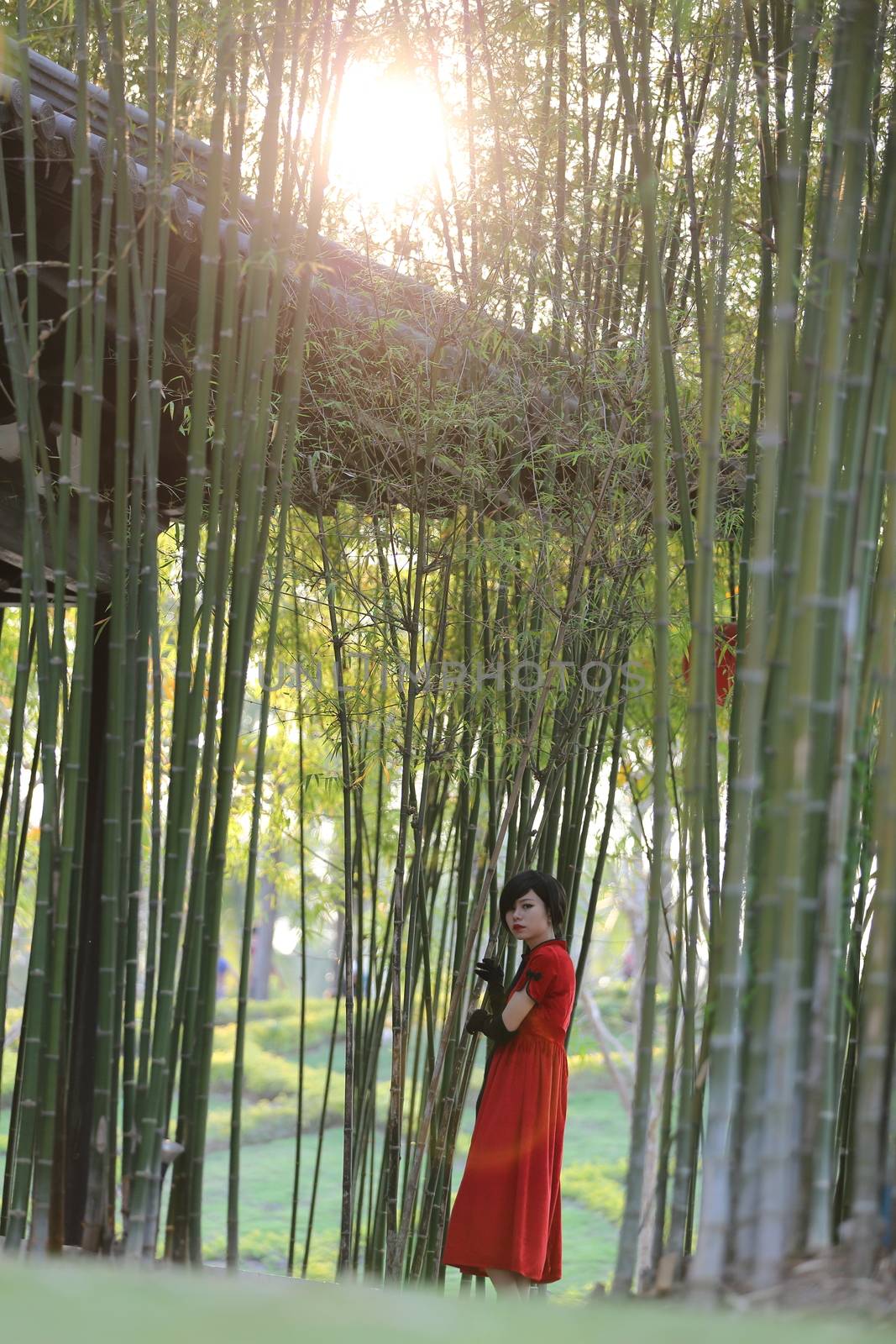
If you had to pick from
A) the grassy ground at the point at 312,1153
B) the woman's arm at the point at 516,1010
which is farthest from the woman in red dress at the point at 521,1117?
the grassy ground at the point at 312,1153

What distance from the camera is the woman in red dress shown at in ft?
8.30

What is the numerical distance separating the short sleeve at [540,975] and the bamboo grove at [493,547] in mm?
243

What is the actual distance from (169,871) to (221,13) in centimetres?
160

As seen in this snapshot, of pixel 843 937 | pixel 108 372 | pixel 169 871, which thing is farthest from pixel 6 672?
pixel 843 937

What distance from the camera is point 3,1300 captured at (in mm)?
A: 1043

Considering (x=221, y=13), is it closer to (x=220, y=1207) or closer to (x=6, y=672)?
(x=6, y=672)

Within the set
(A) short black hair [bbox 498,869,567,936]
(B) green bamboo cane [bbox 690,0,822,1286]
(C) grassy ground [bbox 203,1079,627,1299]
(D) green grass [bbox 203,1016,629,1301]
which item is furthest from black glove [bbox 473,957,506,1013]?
(C) grassy ground [bbox 203,1079,627,1299]

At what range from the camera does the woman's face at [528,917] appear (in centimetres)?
265

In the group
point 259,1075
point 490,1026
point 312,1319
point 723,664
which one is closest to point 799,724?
point 312,1319

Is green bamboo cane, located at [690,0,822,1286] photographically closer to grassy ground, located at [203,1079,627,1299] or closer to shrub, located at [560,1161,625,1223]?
grassy ground, located at [203,1079,627,1299]

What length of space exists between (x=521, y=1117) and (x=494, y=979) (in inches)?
11.2

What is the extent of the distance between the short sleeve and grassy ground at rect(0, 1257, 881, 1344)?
143 centimetres

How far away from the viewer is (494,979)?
2.72 m

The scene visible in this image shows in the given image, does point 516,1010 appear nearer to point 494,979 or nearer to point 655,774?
point 494,979
